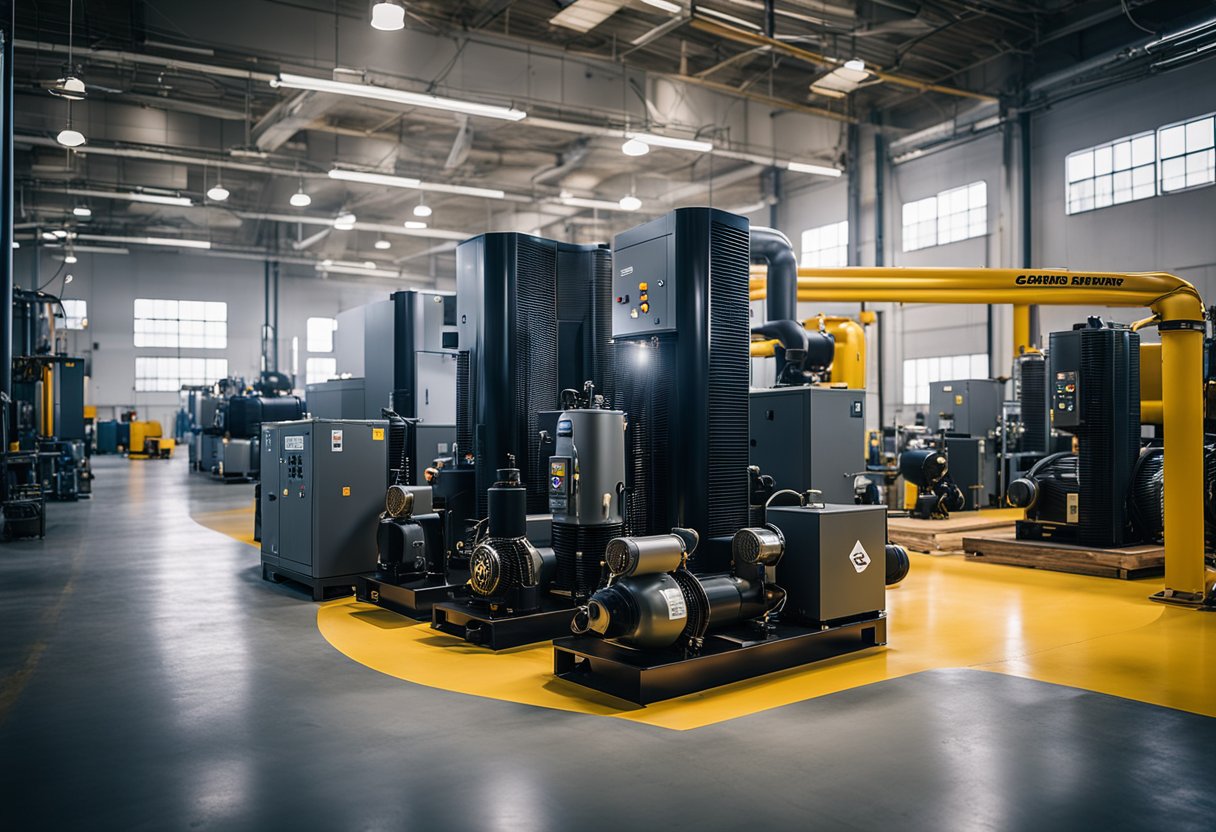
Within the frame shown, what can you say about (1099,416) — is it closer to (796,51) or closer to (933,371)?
(796,51)

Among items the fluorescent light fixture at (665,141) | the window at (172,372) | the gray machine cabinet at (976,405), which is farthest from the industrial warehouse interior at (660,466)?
the window at (172,372)

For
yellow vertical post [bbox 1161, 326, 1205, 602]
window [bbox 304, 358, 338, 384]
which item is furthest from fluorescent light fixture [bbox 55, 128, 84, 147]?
window [bbox 304, 358, 338, 384]

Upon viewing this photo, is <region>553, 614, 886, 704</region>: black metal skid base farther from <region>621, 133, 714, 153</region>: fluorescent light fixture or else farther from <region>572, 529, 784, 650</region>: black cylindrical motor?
<region>621, 133, 714, 153</region>: fluorescent light fixture

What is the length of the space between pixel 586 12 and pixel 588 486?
8.15 meters

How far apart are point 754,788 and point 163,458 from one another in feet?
88.8

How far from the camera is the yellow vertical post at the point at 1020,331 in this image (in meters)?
11.2

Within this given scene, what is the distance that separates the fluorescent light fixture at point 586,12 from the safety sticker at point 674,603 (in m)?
8.74

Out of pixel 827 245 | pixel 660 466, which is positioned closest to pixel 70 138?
pixel 660 466

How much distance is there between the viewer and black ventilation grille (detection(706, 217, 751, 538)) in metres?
4.81

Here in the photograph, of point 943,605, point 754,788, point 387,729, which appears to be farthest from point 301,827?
point 943,605

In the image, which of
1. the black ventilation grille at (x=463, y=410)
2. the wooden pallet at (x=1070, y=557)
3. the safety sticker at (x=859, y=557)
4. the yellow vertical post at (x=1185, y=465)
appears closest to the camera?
the safety sticker at (x=859, y=557)

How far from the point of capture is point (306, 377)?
1088 inches

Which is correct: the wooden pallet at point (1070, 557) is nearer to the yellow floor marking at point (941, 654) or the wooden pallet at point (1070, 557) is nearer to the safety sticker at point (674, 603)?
the yellow floor marking at point (941, 654)

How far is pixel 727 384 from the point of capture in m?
4.87
